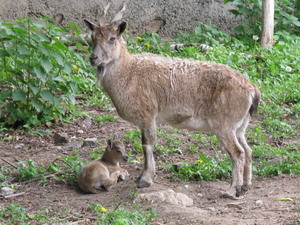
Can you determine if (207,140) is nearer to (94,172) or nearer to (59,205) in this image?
(94,172)

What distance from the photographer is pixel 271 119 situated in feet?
33.7

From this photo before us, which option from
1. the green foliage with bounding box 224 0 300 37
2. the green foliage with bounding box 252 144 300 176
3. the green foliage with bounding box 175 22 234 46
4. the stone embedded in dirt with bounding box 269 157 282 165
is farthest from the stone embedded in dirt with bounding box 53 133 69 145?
the green foliage with bounding box 224 0 300 37

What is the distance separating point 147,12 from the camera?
13820mm

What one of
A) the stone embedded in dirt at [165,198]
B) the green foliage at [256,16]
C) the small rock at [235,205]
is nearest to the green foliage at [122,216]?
the stone embedded in dirt at [165,198]

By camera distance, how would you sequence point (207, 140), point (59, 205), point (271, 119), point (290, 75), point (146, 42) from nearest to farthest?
1. point (59, 205)
2. point (207, 140)
3. point (271, 119)
4. point (290, 75)
5. point (146, 42)

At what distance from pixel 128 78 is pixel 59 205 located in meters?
1.96

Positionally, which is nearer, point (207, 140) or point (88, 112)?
point (207, 140)

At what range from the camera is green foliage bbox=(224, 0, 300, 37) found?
14117 mm

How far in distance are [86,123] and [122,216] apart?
3.96 m

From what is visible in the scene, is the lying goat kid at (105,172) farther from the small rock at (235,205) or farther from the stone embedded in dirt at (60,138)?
the small rock at (235,205)

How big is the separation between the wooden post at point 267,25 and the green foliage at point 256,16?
60 centimetres

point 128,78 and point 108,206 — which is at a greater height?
point 128,78

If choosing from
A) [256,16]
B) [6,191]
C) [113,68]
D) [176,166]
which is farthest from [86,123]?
[256,16]

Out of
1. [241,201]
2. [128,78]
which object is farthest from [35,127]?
[241,201]
